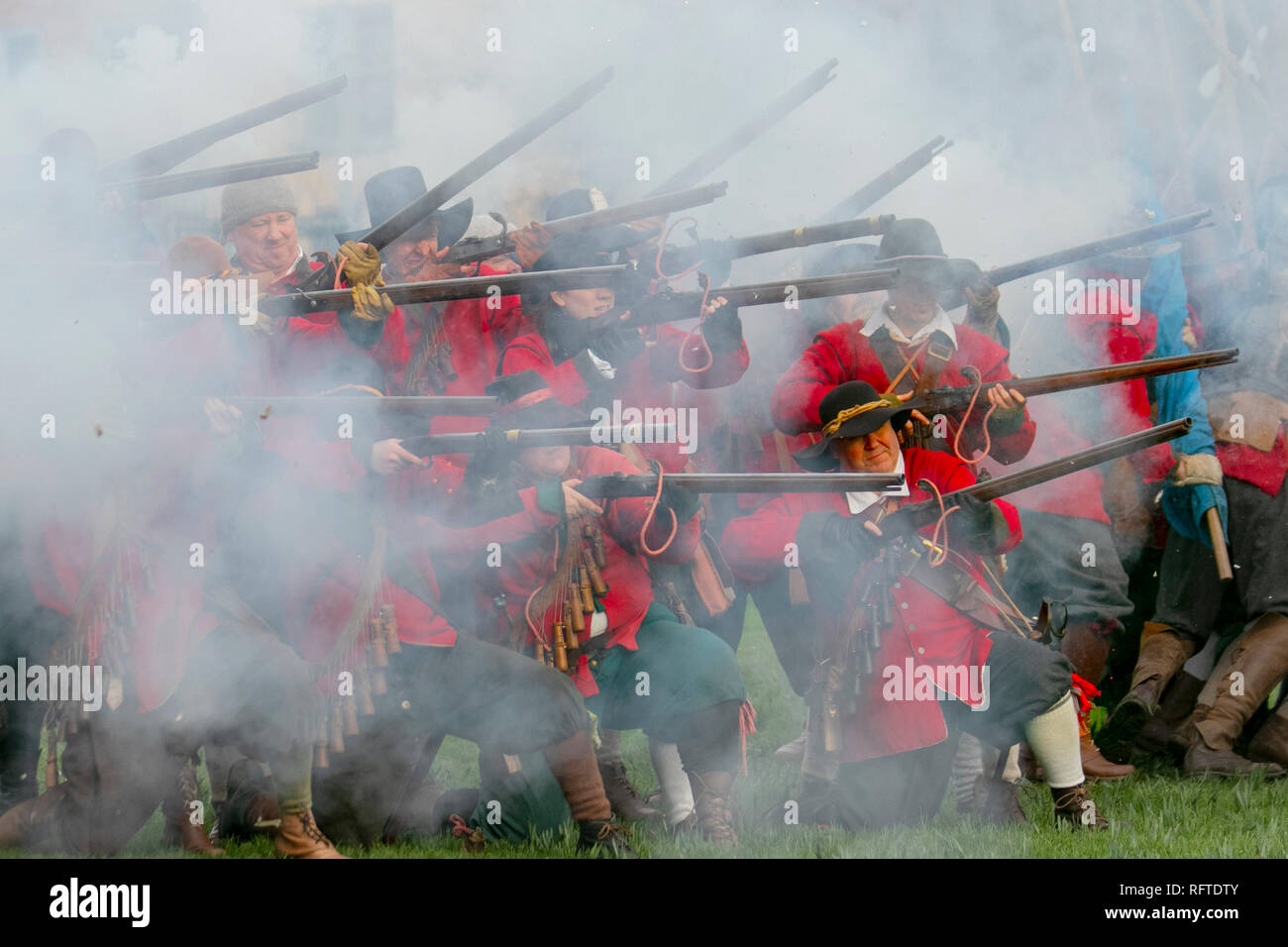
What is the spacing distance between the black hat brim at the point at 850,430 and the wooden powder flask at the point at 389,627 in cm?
173

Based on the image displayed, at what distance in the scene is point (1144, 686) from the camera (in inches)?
238

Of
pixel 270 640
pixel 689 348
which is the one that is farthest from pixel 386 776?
pixel 689 348

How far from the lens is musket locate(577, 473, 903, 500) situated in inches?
204

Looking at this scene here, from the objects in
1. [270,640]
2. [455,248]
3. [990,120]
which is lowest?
[270,640]

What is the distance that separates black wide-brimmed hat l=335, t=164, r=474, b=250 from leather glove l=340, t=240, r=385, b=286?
9.4 inches

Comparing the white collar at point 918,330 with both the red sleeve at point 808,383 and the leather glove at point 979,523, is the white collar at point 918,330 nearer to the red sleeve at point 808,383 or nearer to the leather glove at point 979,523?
the red sleeve at point 808,383

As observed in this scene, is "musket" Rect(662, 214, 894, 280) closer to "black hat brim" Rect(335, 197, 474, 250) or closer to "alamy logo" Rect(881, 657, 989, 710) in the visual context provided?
"black hat brim" Rect(335, 197, 474, 250)

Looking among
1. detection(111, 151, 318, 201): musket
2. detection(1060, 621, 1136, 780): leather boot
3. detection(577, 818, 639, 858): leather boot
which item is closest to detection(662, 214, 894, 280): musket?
detection(111, 151, 318, 201): musket

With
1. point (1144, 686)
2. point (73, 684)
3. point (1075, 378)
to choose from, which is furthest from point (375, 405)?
point (1144, 686)

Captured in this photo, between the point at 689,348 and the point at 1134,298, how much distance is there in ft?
6.41

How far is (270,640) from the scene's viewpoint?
17.2 ft
